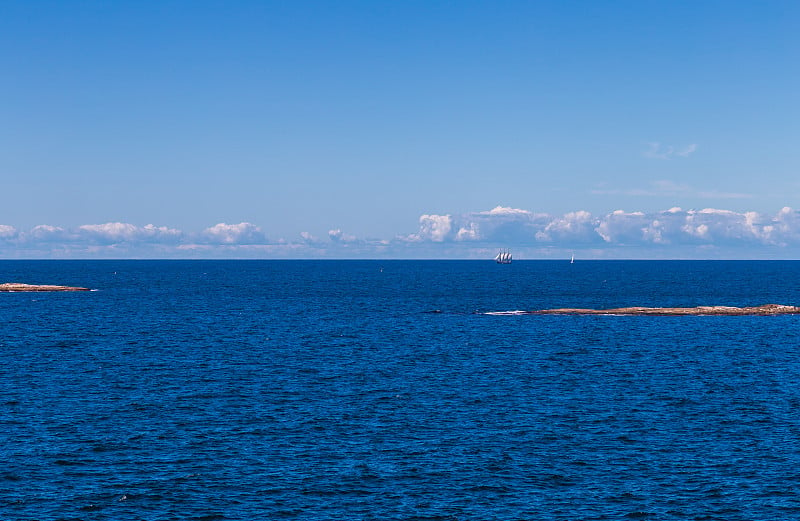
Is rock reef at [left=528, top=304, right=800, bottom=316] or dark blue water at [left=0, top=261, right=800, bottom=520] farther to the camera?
rock reef at [left=528, top=304, right=800, bottom=316]

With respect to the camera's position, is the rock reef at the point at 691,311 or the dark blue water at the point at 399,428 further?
the rock reef at the point at 691,311

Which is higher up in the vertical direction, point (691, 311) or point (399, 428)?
point (691, 311)

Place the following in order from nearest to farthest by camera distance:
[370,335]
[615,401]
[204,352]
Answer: [615,401] < [204,352] < [370,335]

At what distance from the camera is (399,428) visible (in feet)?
213

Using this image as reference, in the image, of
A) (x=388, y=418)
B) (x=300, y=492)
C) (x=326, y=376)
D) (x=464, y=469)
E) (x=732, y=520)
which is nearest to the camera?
(x=732, y=520)

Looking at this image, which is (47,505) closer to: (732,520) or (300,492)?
(300,492)

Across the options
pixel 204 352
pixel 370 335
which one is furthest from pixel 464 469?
pixel 370 335

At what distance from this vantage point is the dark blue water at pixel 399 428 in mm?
48094

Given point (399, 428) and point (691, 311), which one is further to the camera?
point (691, 311)

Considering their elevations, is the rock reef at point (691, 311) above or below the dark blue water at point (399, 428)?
above

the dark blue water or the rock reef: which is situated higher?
the rock reef

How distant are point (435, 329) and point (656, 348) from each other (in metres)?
40.6

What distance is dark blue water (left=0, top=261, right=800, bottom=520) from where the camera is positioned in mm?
48094

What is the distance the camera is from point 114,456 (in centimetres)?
5603
